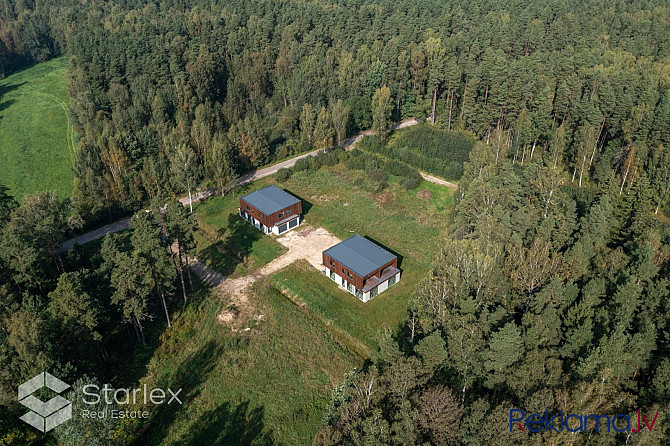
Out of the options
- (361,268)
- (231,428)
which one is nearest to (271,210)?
(361,268)

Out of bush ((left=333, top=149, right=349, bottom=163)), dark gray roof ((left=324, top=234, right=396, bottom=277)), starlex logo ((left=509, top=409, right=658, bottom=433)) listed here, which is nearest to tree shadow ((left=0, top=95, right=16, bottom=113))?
bush ((left=333, top=149, right=349, bottom=163))

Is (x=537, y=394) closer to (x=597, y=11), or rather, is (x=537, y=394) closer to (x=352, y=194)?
(x=352, y=194)

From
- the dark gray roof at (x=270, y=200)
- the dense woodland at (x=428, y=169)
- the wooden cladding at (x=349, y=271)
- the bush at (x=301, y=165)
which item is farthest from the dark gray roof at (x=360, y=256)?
the bush at (x=301, y=165)

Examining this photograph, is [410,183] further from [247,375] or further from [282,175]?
[247,375]

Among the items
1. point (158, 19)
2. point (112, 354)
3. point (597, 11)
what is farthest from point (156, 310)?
point (597, 11)

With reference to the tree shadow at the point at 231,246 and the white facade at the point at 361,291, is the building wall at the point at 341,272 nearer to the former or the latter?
the white facade at the point at 361,291

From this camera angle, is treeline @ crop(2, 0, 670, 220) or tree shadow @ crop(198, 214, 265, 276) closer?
tree shadow @ crop(198, 214, 265, 276)

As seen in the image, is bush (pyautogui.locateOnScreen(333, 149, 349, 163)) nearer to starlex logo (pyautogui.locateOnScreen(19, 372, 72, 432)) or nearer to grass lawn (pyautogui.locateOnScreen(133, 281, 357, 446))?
grass lawn (pyautogui.locateOnScreen(133, 281, 357, 446))
